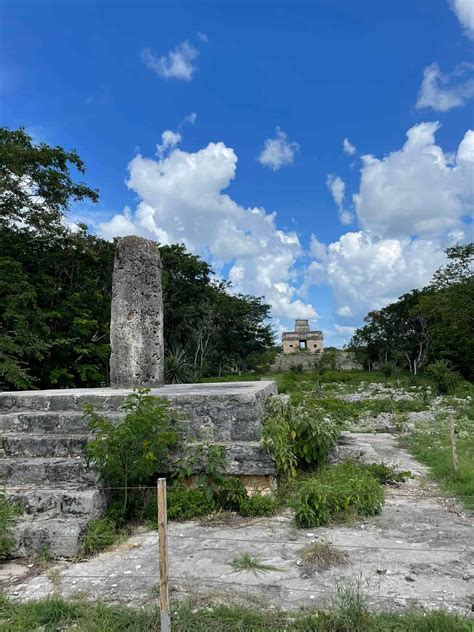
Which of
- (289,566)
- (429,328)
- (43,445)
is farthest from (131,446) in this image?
(429,328)

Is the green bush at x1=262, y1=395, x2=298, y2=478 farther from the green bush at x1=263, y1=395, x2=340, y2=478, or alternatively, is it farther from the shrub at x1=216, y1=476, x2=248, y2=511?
the shrub at x1=216, y1=476, x2=248, y2=511

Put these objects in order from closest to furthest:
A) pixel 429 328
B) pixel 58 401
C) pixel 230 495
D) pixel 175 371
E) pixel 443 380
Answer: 1. pixel 230 495
2. pixel 58 401
3. pixel 175 371
4. pixel 443 380
5. pixel 429 328

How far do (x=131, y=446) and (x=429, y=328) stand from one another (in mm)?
29588

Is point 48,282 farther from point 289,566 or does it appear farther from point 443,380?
point 443,380

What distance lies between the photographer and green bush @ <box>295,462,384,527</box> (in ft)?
14.0

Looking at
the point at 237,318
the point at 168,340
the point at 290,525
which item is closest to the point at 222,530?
the point at 290,525

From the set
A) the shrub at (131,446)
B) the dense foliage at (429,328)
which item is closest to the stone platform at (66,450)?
the shrub at (131,446)

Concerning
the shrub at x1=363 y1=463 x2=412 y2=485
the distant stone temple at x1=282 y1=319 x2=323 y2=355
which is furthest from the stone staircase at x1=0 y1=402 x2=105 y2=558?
the distant stone temple at x1=282 y1=319 x2=323 y2=355

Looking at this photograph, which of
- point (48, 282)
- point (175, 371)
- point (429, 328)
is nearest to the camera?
point (48, 282)

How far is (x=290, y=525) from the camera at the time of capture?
4.30 m

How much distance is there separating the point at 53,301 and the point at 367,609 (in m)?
15.4

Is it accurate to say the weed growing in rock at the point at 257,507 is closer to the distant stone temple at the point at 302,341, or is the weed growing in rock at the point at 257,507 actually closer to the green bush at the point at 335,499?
the green bush at the point at 335,499

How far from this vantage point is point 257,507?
4.52 metres

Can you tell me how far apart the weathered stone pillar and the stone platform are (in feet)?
2.73
